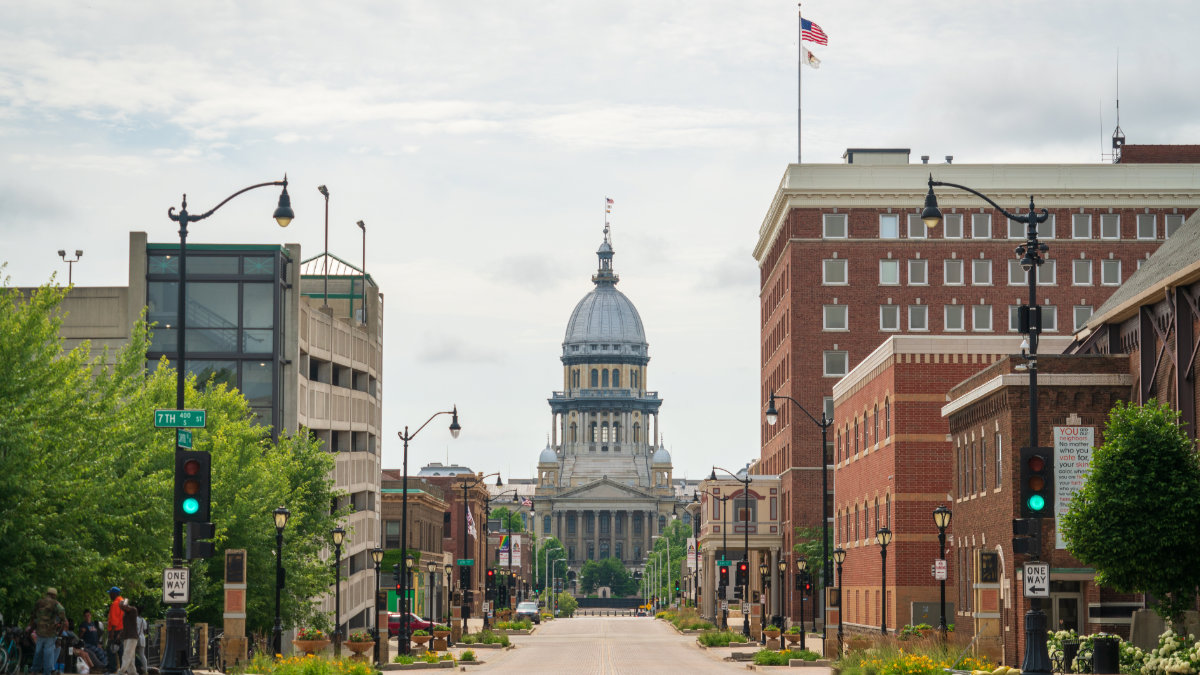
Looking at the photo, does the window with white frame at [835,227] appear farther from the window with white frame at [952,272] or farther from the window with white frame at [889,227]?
the window with white frame at [952,272]

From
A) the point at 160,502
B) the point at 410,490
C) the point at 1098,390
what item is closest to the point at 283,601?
the point at 160,502

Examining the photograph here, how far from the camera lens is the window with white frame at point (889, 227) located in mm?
100312

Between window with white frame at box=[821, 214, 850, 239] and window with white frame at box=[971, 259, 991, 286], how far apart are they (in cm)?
776

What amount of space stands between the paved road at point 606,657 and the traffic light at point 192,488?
2304cm

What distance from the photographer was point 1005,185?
10012cm

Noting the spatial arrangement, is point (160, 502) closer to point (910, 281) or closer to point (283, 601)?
point (283, 601)

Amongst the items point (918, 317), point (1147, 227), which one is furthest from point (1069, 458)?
point (1147, 227)

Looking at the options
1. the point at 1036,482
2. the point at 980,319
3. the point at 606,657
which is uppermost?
the point at 980,319

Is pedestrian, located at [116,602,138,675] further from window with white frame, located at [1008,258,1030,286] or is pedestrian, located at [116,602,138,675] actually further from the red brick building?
window with white frame, located at [1008,258,1030,286]

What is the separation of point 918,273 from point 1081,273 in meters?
9.75

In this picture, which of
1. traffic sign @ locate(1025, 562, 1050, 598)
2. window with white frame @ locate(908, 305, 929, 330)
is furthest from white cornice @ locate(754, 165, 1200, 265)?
traffic sign @ locate(1025, 562, 1050, 598)

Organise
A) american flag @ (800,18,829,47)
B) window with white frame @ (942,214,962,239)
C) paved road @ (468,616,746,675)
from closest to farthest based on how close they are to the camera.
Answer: paved road @ (468,616,746,675), american flag @ (800,18,829,47), window with white frame @ (942,214,962,239)

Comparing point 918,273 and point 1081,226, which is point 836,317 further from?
point 1081,226

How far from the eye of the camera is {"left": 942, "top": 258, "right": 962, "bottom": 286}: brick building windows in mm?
100056
